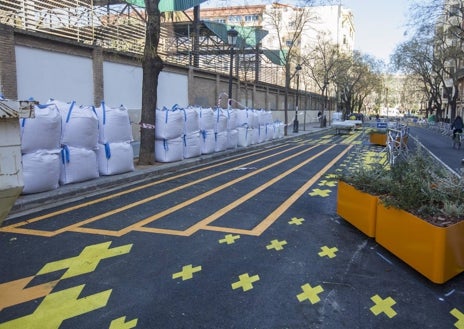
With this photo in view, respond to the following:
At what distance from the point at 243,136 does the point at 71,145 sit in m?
9.78

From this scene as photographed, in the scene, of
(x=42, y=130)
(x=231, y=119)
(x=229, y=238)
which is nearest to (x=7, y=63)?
(x=42, y=130)

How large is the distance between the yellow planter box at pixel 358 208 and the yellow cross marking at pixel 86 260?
294 cm

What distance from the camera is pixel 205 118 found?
13.2 metres

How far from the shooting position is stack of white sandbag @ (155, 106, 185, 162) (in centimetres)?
1123

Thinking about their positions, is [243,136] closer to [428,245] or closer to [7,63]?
[7,63]

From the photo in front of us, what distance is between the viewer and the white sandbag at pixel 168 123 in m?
11.2

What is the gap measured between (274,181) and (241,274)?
5.31 metres

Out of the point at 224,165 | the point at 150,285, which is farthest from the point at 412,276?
the point at 224,165

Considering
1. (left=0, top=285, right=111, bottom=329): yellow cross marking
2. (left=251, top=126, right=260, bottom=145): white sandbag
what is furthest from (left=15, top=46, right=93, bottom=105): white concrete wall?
(left=0, top=285, right=111, bottom=329): yellow cross marking

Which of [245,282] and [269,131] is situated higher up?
[269,131]

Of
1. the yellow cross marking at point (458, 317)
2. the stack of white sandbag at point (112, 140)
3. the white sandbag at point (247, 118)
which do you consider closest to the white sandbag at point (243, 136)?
the white sandbag at point (247, 118)

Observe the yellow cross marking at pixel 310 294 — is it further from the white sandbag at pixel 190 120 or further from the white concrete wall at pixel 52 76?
the white concrete wall at pixel 52 76

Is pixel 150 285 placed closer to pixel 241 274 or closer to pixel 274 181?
pixel 241 274

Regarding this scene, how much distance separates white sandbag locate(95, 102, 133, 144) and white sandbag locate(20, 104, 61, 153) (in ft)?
4.44
